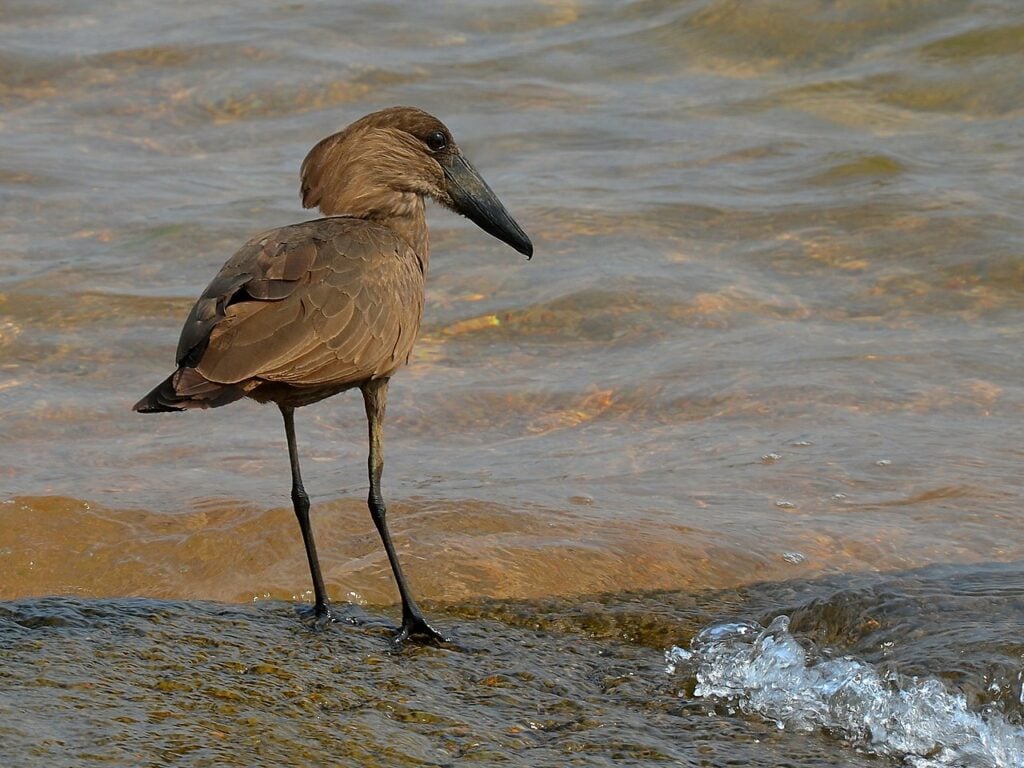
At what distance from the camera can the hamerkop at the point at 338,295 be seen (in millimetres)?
4547

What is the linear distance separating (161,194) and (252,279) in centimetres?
572

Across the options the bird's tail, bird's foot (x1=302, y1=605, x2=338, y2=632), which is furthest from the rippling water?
the bird's tail

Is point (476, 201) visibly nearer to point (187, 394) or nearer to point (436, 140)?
point (436, 140)

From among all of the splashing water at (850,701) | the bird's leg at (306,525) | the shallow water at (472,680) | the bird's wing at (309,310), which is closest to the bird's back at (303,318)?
the bird's wing at (309,310)

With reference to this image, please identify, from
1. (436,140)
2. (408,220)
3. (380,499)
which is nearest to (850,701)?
(380,499)

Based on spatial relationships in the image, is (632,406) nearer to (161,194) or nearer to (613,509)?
(613,509)

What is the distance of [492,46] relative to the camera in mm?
12844

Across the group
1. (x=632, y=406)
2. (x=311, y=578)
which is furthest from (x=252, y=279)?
(x=632, y=406)

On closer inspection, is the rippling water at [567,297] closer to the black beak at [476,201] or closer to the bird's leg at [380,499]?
the bird's leg at [380,499]

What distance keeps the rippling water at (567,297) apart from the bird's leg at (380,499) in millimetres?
253

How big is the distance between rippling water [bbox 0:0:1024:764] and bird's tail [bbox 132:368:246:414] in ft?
2.12

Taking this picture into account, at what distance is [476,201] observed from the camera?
18.9ft

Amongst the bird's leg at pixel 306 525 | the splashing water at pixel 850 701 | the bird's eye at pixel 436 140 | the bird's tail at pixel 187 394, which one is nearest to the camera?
the splashing water at pixel 850 701

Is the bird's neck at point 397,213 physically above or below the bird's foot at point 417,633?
above
